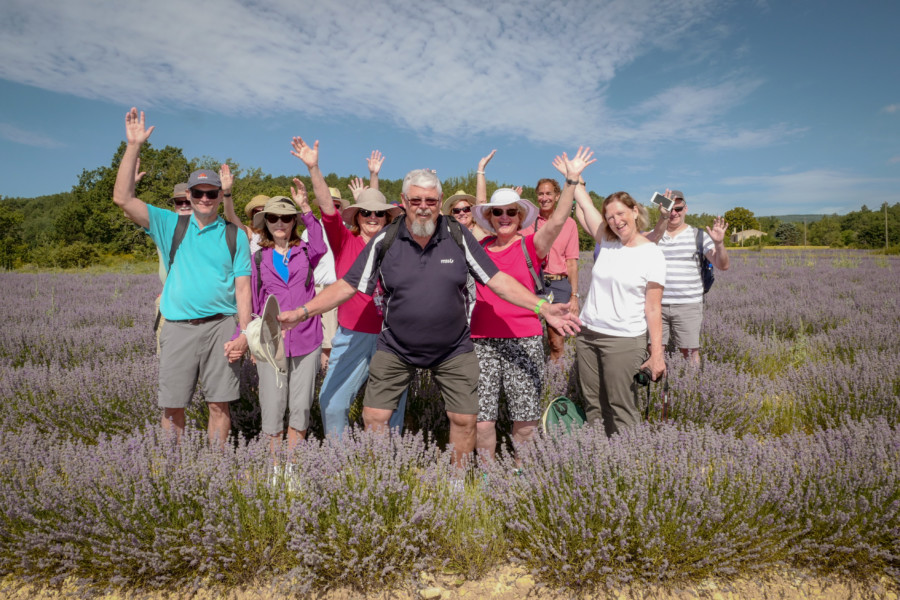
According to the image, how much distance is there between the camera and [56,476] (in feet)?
7.61

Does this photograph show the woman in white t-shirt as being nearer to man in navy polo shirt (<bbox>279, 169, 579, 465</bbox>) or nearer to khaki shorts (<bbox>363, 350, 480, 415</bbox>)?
man in navy polo shirt (<bbox>279, 169, 579, 465</bbox>)

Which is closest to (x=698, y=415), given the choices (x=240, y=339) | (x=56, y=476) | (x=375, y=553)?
(x=375, y=553)

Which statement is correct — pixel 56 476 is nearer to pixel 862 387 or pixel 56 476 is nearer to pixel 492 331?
pixel 492 331

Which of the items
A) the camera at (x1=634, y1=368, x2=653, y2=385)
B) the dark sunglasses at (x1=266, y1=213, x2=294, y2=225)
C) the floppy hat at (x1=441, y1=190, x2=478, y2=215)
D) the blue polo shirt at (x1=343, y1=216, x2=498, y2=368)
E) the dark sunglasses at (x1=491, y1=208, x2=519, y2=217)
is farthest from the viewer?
the floppy hat at (x1=441, y1=190, x2=478, y2=215)

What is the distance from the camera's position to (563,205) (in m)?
2.63

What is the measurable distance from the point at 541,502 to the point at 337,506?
36.3 inches

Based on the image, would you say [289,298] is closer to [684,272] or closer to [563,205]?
[563,205]

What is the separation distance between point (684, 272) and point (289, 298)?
305cm

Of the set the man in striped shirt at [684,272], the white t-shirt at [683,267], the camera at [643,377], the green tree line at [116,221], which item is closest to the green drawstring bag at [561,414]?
the camera at [643,377]

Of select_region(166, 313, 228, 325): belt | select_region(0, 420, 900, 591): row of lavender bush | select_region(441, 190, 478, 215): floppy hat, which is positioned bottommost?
select_region(0, 420, 900, 591): row of lavender bush

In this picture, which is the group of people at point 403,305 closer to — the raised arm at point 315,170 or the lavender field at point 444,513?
the raised arm at point 315,170

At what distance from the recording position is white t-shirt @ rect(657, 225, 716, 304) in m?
3.83

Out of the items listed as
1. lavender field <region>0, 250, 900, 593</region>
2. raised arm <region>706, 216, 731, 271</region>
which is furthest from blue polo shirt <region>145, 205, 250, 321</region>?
raised arm <region>706, 216, 731, 271</region>

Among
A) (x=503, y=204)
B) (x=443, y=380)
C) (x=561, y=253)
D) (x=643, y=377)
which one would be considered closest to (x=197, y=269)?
(x=443, y=380)
